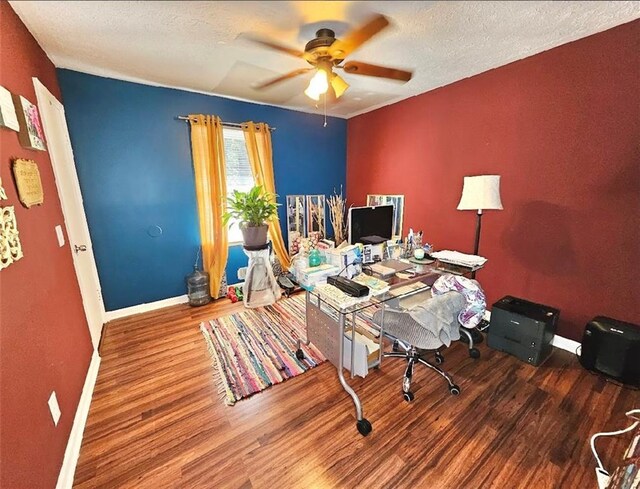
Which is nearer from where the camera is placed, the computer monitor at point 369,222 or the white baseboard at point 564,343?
the white baseboard at point 564,343

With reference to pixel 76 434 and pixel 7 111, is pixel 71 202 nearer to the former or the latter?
pixel 7 111

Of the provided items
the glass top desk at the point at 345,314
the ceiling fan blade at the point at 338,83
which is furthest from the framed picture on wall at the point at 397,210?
the ceiling fan blade at the point at 338,83

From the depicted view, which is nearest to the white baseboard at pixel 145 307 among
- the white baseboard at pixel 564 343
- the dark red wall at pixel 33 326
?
the dark red wall at pixel 33 326

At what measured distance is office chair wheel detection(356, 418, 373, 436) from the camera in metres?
Answer: 1.43

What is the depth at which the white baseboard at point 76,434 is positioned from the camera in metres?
1.19

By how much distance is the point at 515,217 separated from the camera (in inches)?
90.1

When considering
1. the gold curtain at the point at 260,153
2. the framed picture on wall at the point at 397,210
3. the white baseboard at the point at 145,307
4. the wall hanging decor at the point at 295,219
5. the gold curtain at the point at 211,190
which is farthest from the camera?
the wall hanging decor at the point at 295,219

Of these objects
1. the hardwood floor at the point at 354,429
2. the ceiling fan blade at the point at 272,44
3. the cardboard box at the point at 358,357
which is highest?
the ceiling fan blade at the point at 272,44

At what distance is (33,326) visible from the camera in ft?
3.89

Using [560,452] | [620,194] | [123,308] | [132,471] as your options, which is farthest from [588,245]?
[123,308]

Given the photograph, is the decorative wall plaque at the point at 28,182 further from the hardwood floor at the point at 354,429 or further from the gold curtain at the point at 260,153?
the gold curtain at the point at 260,153

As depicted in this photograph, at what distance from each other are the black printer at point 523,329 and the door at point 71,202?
131 inches

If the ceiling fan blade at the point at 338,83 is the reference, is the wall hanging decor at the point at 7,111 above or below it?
below

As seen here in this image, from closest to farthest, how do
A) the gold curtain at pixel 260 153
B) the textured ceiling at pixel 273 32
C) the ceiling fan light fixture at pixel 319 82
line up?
the textured ceiling at pixel 273 32
the ceiling fan light fixture at pixel 319 82
the gold curtain at pixel 260 153
